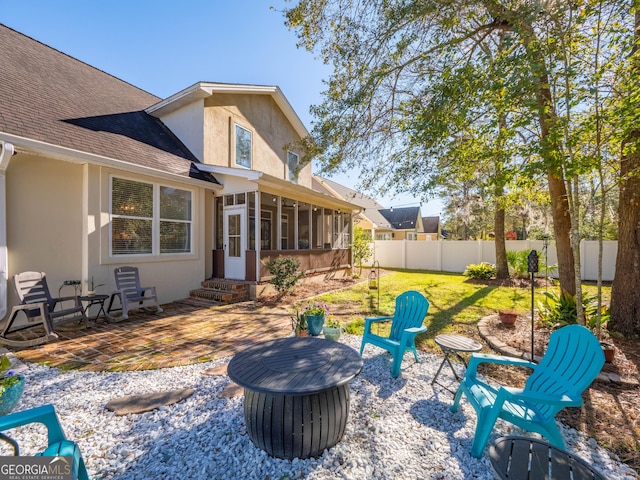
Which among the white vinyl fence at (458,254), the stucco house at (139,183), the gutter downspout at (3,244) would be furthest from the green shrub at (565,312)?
the gutter downspout at (3,244)

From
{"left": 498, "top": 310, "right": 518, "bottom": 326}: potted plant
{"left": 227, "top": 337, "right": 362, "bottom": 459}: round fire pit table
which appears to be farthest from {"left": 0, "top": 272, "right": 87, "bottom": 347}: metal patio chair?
{"left": 498, "top": 310, "right": 518, "bottom": 326}: potted plant

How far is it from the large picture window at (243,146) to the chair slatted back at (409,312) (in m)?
8.82

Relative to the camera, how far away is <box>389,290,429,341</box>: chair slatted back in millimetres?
4133

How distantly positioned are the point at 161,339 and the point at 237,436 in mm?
3234

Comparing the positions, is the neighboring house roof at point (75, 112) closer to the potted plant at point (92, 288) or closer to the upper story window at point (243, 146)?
the upper story window at point (243, 146)

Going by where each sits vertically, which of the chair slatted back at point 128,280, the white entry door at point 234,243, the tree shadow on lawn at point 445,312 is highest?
the white entry door at point 234,243

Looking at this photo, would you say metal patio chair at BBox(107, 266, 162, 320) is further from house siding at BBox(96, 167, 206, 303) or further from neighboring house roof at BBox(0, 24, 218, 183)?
neighboring house roof at BBox(0, 24, 218, 183)

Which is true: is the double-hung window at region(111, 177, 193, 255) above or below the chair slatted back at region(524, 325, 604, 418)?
above

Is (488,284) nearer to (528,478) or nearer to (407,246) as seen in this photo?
(407,246)

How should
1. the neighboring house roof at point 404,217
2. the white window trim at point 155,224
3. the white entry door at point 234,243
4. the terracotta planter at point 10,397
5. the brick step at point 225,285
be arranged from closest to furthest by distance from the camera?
the terracotta planter at point 10,397 < the white window trim at point 155,224 < the brick step at point 225,285 < the white entry door at point 234,243 < the neighboring house roof at point 404,217

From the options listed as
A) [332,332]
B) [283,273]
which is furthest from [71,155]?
[332,332]

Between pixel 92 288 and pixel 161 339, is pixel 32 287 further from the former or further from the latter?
pixel 161 339

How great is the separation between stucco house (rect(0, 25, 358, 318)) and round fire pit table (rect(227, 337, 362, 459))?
5.85 m

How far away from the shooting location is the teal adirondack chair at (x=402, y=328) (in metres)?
3.69
